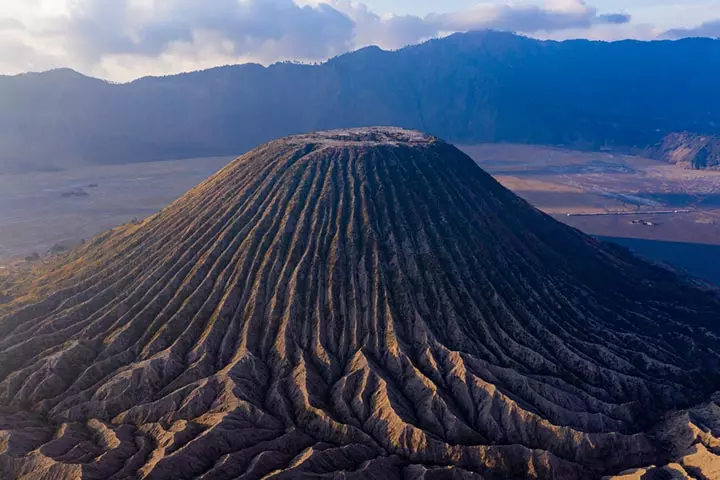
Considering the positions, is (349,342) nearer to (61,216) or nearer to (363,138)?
(363,138)

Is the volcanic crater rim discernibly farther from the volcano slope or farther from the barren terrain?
the barren terrain

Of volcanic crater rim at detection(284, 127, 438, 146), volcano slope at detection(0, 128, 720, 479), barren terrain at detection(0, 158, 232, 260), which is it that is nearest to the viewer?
volcano slope at detection(0, 128, 720, 479)

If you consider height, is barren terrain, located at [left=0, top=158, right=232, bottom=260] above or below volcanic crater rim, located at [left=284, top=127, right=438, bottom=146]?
below

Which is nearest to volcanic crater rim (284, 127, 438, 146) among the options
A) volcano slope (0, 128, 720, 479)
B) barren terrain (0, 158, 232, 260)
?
volcano slope (0, 128, 720, 479)

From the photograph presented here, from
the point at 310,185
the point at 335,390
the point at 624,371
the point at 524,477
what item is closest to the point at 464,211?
the point at 310,185

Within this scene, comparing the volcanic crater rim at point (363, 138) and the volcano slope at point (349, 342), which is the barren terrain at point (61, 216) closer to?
the volcano slope at point (349, 342)

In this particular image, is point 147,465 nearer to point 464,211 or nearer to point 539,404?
point 539,404

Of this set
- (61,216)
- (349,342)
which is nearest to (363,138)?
(349,342)

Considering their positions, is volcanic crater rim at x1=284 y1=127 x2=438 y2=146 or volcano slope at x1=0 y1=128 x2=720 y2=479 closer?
volcano slope at x1=0 y1=128 x2=720 y2=479
